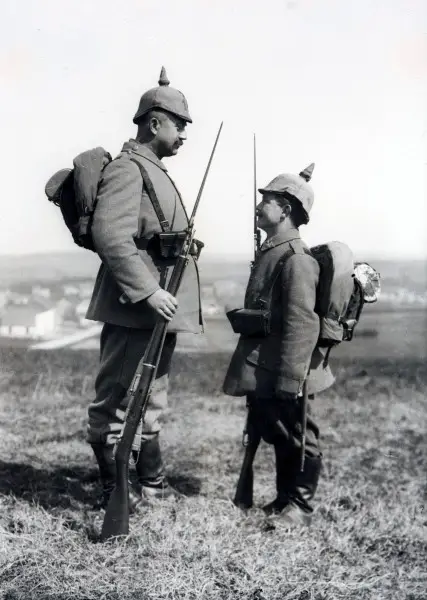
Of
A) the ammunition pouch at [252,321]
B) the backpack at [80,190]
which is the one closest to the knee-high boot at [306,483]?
the ammunition pouch at [252,321]

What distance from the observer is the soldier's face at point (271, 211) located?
3.83 metres

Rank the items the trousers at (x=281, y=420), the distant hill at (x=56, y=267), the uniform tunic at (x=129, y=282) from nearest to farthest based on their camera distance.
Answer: the uniform tunic at (x=129, y=282) < the trousers at (x=281, y=420) < the distant hill at (x=56, y=267)

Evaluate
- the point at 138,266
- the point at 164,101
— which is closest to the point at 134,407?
the point at 138,266

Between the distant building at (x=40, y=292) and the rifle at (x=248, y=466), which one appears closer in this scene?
the rifle at (x=248, y=466)

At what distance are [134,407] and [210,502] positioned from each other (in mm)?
1211

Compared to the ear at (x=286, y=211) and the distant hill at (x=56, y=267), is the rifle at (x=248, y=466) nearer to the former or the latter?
the ear at (x=286, y=211)

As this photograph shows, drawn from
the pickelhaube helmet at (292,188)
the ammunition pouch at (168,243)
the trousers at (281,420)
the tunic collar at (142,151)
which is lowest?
the trousers at (281,420)

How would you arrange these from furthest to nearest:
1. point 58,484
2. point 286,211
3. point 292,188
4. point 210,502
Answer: point 58,484
point 210,502
point 286,211
point 292,188

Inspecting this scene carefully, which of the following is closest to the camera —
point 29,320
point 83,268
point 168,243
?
point 168,243

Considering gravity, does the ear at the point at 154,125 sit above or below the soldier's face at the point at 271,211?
above

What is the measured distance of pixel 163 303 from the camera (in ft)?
11.1

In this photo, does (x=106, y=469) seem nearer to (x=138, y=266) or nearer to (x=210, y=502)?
(x=210, y=502)

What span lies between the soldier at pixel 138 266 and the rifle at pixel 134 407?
0.12 meters

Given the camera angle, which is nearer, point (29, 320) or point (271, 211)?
point (271, 211)
